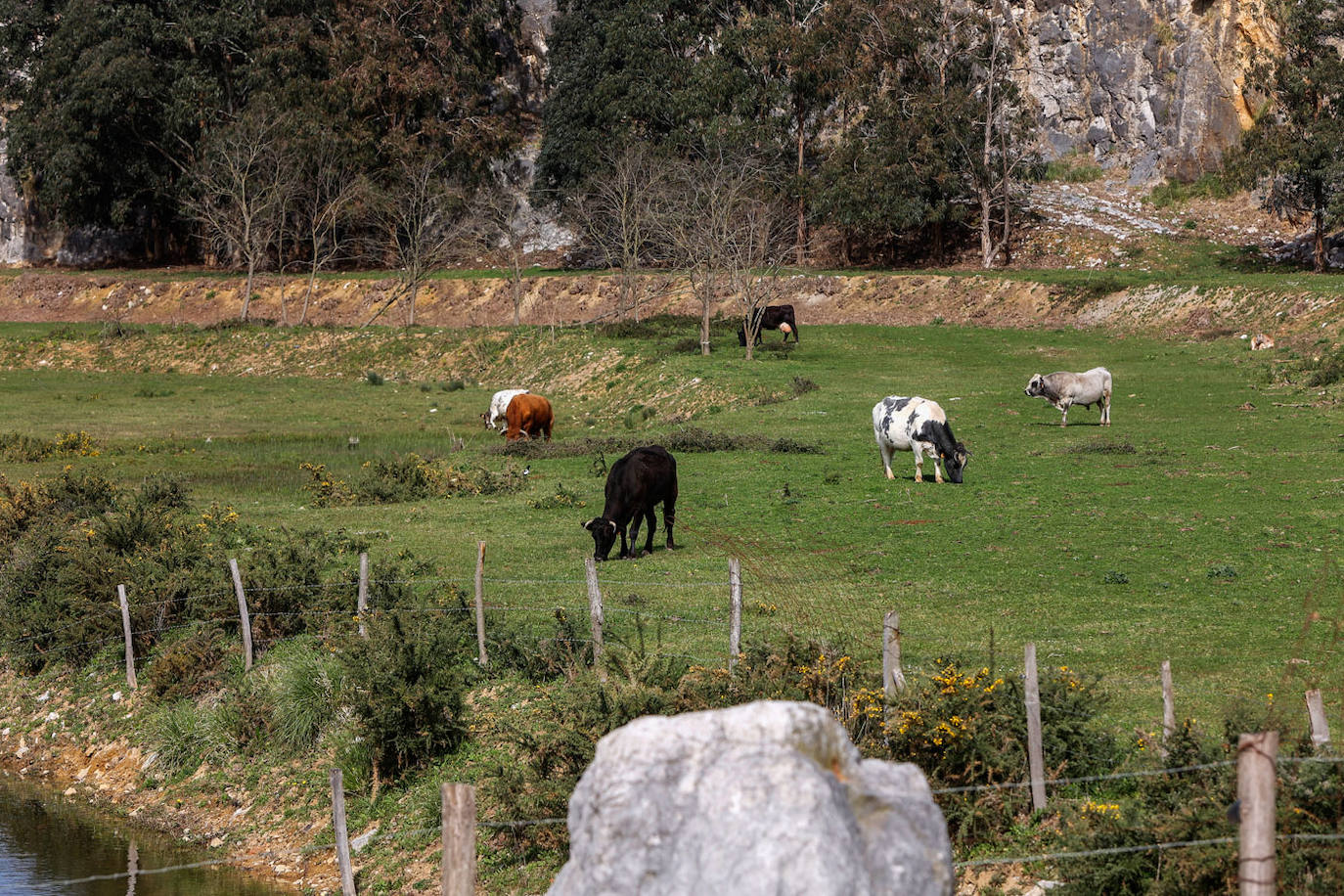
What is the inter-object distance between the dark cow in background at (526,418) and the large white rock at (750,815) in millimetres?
36891

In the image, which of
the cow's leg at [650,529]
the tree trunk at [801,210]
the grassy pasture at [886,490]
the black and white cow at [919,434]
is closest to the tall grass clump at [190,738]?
the grassy pasture at [886,490]

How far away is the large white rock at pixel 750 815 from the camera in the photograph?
5395 millimetres

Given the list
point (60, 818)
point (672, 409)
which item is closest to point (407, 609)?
point (60, 818)

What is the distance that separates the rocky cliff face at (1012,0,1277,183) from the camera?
80938 mm

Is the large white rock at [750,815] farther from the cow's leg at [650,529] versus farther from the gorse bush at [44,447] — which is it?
the gorse bush at [44,447]

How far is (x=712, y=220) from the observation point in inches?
2242

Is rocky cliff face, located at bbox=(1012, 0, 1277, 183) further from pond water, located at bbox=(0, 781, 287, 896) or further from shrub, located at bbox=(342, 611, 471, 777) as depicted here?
pond water, located at bbox=(0, 781, 287, 896)

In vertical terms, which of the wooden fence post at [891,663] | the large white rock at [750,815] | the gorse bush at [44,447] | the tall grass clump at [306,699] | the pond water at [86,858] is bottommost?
the pond water at [86,858]

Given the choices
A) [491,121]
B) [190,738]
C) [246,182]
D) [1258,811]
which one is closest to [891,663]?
[1258,811]

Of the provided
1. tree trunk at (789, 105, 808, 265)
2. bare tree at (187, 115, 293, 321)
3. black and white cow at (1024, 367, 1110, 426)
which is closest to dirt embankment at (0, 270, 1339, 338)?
bare tree at (187, 115, 293, 321)

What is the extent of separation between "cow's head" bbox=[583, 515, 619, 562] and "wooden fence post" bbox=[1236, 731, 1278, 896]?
17471 millimetres

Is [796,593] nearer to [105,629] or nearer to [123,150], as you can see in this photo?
[105,629]

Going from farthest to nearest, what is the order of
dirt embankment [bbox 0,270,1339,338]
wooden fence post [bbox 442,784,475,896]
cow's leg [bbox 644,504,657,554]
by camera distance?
1. dirt embankment [bbox 0,270,1339,338]
2. cow's leg [bbox 644,504,657,554]
3. wooden fence post [bbox 442,784,475,896]

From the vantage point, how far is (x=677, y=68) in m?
86.7
